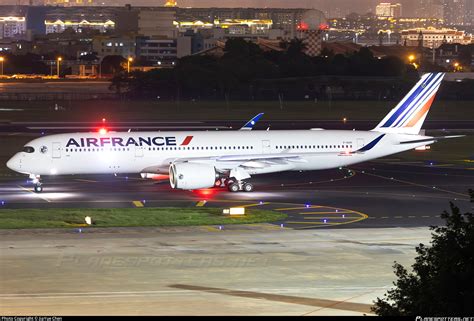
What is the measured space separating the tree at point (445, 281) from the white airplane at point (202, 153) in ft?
128

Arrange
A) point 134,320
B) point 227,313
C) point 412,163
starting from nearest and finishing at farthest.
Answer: point 134,320, point 227,313, point 412,163

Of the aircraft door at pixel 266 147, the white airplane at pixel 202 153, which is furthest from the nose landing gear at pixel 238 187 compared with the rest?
the aircraft door at pixel 266 147

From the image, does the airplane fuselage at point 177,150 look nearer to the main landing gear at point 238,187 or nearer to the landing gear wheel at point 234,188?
the main landing gear at point 238,187

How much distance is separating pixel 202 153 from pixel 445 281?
147ft

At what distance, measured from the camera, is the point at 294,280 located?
36719 mm

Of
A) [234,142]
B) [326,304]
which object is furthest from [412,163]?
[326,304]

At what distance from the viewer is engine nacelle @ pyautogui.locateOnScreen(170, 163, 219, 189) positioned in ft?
199

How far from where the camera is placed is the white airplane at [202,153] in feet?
207

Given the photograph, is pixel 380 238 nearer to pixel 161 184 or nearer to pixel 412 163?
pixel 161 184

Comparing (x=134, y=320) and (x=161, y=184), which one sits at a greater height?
(x=134, y=320)

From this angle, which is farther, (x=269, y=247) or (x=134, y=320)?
(x=269, y=247)

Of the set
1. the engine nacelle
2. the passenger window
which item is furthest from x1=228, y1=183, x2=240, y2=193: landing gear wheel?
the passenger window

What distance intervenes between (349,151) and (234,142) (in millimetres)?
8037

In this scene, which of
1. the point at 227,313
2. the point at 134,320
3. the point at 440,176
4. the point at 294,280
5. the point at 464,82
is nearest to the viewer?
the point at 134,320
